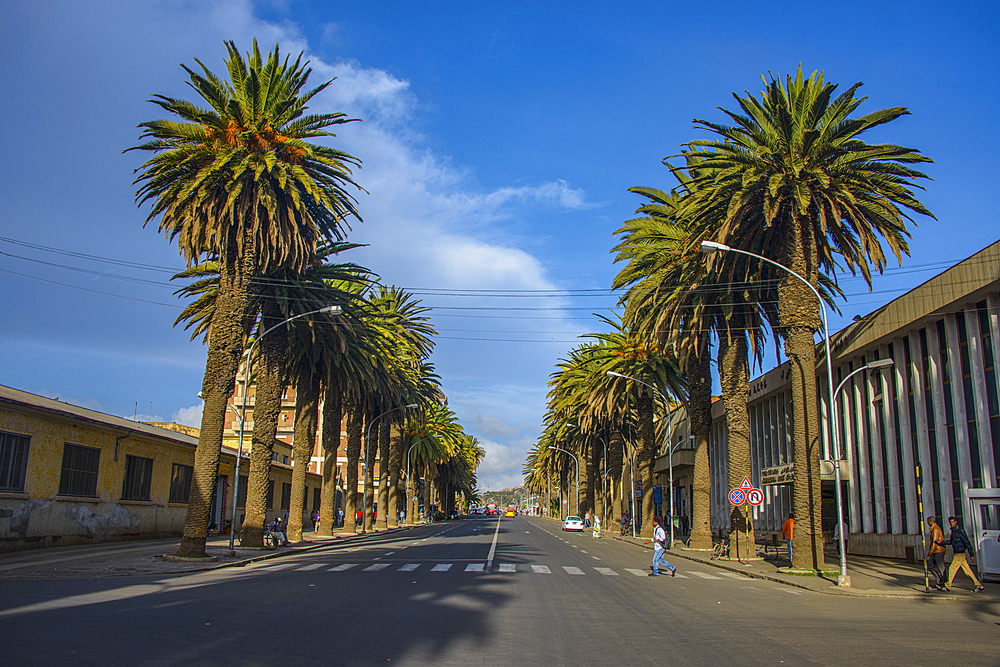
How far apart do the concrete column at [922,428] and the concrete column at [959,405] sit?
5.64 feet

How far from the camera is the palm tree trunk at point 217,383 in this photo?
78.9 ft

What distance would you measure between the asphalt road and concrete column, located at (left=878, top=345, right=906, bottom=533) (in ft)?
33.7

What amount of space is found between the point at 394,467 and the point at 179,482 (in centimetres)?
2387

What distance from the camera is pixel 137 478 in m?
34.2

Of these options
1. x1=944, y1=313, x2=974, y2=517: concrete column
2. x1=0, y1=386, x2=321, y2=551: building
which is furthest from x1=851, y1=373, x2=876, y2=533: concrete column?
x1=0, y1=386, x2=321, y2=551: building

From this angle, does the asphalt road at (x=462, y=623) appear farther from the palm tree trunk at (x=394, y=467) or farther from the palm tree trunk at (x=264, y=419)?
the palm tree trunk at (x=394, y=467)

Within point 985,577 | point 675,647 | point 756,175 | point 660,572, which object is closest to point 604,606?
point 675,647

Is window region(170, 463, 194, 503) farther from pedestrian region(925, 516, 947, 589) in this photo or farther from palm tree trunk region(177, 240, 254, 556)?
pedestrian region(925, 516, 947, 589)

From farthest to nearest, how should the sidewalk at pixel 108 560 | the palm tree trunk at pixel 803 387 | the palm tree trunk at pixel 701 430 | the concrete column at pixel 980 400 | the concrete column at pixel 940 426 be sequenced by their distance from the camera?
the palm tree trunk at pixel 701 430, the concrete column at pixel 940 426, the palm tree trunk at pixel 803 387, the concrete column at pixel 980 400, the sidewalk at pixel 108 560

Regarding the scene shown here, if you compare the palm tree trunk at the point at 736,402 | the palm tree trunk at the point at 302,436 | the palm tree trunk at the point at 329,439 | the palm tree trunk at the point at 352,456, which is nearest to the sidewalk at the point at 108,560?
the palm tree trunk at the point at 302,436

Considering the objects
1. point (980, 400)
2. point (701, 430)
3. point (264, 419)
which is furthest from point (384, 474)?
point (980, 400)

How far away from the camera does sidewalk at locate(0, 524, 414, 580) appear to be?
1917 cm

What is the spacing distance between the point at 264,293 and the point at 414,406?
830 inches

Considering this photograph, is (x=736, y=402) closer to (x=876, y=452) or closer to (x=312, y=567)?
(x=876, y=452)
